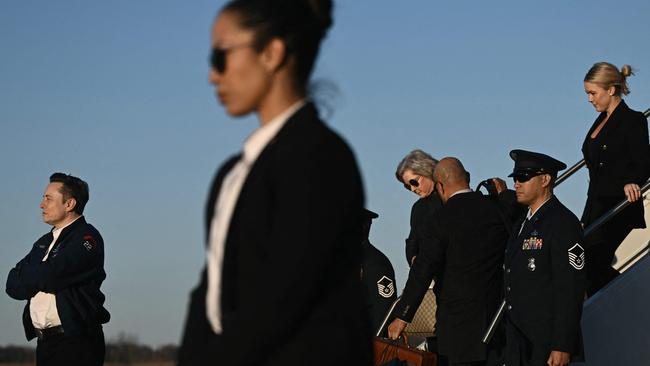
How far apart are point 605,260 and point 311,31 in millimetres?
6550

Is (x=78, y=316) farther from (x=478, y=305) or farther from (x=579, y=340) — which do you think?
(x=579, y=340)

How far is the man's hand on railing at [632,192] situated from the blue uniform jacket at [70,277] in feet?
11.8

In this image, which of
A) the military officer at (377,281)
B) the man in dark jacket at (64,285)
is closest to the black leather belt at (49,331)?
the man in dark jacket at (64,285)

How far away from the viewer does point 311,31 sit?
8.30 ft

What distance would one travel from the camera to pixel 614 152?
847 centimetres

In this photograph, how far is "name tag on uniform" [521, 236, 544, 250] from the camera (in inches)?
278

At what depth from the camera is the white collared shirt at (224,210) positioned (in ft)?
8.18

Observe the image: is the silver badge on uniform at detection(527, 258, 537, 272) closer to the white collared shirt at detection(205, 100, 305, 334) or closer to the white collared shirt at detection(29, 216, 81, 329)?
the white collared shirt at detection(29, 216, 81, 329)

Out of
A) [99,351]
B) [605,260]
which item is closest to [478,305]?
[605,260]

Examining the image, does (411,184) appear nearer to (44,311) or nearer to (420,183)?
(420,183)

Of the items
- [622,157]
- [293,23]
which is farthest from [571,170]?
[293,23]

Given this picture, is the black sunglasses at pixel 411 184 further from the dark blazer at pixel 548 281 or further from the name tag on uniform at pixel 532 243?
the name tag on uniform at pixel 532 243

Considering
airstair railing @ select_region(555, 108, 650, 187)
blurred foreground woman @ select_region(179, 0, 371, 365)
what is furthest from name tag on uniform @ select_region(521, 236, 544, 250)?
blurred foreground woman @ select_region(179, 0, 371, 365)

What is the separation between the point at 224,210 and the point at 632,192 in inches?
239
